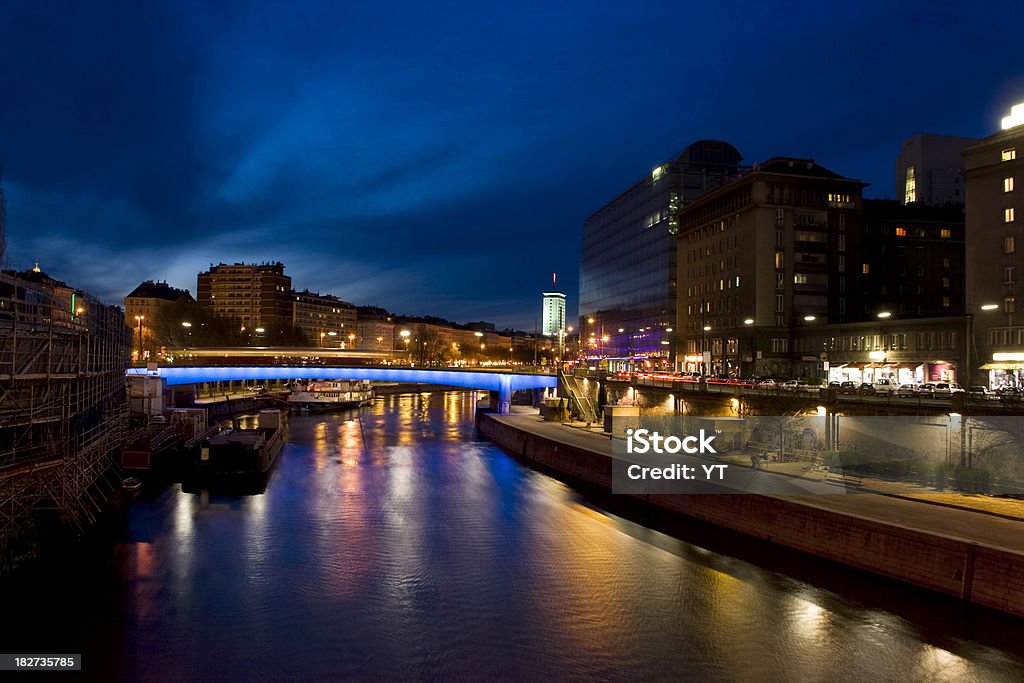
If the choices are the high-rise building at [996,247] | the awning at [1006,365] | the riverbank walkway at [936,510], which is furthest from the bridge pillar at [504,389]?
the riverbank walkway at [936,510]

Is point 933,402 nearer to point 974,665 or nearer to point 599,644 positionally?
point 974,665

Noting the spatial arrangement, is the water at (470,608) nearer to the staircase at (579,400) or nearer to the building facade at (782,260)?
the staircase at (579,400)

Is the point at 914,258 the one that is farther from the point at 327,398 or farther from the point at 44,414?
the point at 44,414

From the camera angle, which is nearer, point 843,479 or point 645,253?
point 843,479

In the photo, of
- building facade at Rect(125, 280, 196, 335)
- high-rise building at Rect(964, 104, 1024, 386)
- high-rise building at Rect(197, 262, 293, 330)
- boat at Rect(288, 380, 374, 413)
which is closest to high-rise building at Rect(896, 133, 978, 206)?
high-rise building at Rect(964, 104, 1024, 386)

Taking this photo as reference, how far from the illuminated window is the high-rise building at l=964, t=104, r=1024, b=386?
79.0 m

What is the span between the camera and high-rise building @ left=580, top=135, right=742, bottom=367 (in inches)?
4139

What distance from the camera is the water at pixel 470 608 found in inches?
645

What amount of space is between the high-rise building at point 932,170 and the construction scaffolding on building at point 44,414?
134 meters

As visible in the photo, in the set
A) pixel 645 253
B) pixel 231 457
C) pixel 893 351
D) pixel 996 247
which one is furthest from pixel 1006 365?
pixel 645 253

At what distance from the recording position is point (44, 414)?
2478 centimetres

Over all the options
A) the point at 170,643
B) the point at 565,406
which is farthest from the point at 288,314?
the point at 170,643

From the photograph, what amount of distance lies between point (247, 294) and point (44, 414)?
174m

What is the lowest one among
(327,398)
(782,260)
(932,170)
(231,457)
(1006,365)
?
(231,457)
